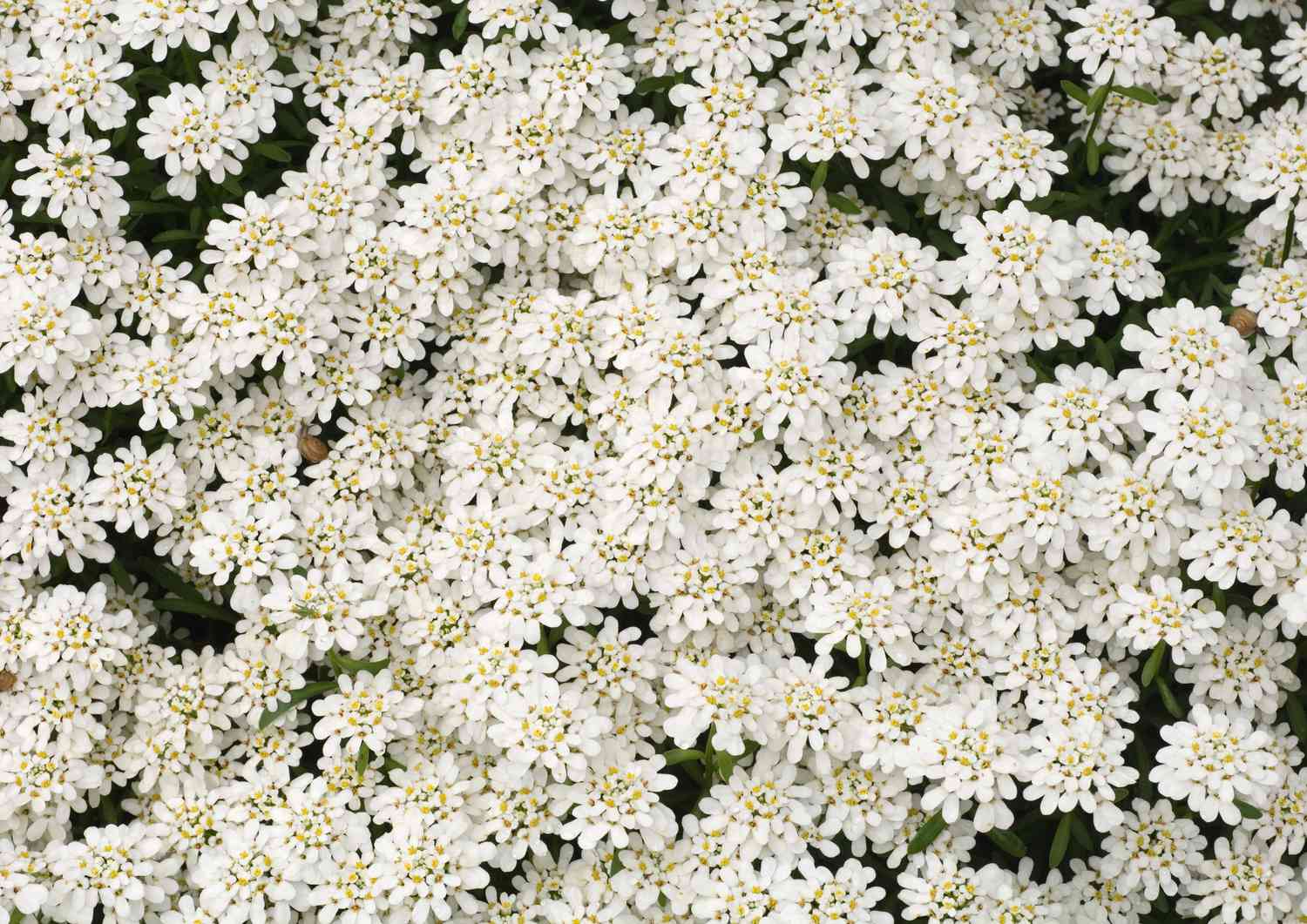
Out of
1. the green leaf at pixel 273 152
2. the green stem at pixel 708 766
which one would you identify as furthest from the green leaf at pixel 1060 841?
the green leaf at pixel 273 152

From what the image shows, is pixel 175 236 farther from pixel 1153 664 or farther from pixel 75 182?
pixel 1153 664

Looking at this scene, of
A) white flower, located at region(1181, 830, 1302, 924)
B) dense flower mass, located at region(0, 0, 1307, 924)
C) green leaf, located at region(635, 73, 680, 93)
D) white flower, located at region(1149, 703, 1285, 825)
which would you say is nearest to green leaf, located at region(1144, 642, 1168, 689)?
dense flower mass, located at region(0, 0, 1307, 924)

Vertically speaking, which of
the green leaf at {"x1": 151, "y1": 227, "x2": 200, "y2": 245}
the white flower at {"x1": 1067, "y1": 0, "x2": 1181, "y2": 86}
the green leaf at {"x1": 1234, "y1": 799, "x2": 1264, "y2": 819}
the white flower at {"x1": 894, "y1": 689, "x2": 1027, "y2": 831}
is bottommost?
the white flower at {"x1": 894, "y1": 689, "x2": 1027, "y2": 831}

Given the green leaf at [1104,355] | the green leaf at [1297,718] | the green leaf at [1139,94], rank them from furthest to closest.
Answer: the green leaf at [1139,94] → the green leaf at [1104,355] → the green leaf at [1297,718]

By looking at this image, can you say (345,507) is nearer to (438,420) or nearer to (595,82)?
(438,420)

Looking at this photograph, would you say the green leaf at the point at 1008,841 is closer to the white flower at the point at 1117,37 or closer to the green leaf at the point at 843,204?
the green leaf at the point at 843,204

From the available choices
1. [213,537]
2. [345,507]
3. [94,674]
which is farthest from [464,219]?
[94,674]

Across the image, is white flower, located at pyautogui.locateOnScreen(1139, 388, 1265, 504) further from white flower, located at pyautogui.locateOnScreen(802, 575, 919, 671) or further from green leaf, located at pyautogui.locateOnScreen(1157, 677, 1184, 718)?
white flower, located at pyautogui.locateOnScreen(802, 575, 919, 671)
